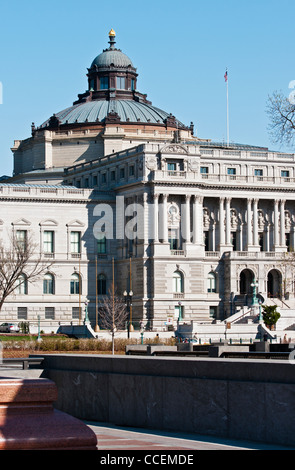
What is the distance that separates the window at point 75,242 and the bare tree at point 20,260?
420cm

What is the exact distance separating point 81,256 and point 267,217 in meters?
25.3

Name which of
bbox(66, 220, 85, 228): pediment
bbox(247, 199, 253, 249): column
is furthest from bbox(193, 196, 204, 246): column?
bbox(66, 220, 85, 228): pediment

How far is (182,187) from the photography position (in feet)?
424

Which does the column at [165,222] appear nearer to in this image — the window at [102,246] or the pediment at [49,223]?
the window at [102,246]

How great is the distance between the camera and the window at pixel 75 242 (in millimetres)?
132750

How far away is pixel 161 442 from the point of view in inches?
1005

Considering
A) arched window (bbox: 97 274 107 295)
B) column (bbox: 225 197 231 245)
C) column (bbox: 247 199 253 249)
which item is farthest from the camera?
column (bbox: 247 199 253 249)

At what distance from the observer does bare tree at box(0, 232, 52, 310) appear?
120 metres

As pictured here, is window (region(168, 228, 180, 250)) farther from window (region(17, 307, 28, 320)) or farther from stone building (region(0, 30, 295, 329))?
window (region(17, 307, 28, 320))

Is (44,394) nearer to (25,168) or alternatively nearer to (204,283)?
(204,283)

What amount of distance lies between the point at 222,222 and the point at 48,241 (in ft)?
73.5

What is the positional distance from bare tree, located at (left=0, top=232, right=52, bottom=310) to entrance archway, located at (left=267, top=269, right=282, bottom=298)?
93.2 feet

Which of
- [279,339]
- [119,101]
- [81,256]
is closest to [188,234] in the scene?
[81,256]

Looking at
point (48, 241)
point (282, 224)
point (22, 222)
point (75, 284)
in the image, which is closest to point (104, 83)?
point (48, 241)
